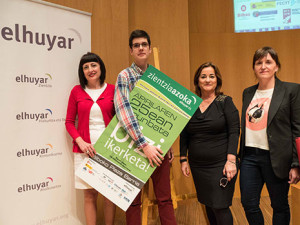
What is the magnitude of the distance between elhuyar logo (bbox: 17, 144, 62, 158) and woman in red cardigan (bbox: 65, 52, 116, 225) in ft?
0.83

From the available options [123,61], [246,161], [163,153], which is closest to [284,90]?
[246,161]

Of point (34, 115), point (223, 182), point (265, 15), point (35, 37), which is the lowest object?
point (223, 182)

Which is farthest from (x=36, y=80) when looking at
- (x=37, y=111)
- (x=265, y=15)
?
(x=265, y=15)

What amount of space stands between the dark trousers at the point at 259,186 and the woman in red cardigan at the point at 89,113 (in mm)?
1083

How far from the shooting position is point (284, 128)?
1.68 meters

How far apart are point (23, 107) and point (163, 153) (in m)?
1.16

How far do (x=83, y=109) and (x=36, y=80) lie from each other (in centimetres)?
47

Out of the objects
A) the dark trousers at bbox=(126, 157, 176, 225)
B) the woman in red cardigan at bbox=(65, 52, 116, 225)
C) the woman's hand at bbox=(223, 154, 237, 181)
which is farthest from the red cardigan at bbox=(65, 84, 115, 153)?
the woman's hand at bbox=(223, 154, 237, 181)

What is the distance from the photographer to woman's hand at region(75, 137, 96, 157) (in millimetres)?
1833

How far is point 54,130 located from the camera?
2.13 metres

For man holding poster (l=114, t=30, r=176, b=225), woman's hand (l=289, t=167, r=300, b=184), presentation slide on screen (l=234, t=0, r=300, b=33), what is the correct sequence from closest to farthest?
woman's hand (l=289, t=167, r=300, b=184) < man holding poster (l=114, t=30, r=176, b=225) < presentation slide on screen (l=234, t=0, r=300, b=33)

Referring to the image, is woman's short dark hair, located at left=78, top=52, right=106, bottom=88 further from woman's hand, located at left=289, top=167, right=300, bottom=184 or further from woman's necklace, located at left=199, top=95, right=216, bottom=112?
woman's hand, located at left=289, top=167, right=300, bottom=184

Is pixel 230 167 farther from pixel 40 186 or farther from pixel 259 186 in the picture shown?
pixel 40 186

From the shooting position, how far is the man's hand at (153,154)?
1.70m
